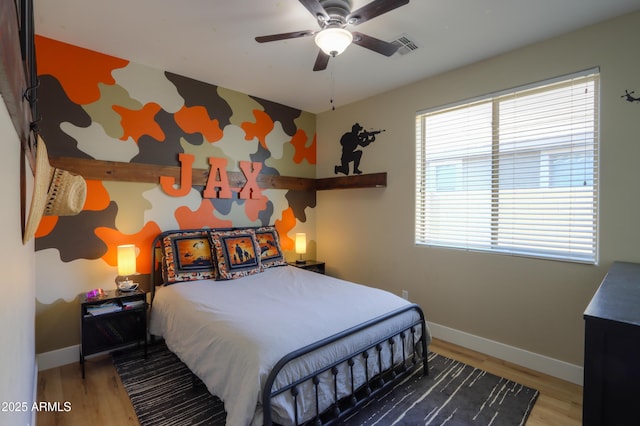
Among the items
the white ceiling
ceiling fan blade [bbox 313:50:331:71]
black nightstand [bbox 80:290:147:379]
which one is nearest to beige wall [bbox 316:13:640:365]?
the white ceiling

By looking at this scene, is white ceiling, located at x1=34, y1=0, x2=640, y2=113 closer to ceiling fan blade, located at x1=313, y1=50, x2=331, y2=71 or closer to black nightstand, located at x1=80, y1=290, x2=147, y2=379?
ceiling fan blade, located at x1=313, y1=50, x2=331, y2=71

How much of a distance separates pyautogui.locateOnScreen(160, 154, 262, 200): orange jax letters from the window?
1944 mm

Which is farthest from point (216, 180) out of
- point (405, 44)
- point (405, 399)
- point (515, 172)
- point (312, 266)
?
point (515, 172)

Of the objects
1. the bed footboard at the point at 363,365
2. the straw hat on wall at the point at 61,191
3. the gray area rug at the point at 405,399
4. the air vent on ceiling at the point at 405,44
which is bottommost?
the gray area rug at the point at 405,399

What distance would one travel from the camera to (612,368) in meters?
1.07

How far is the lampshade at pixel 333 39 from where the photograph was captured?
6.13 feet

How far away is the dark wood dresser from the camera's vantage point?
3.42 ft

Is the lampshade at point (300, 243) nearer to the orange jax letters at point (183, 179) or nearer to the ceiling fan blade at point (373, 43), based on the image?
the orange jax letters at point (183, 179)

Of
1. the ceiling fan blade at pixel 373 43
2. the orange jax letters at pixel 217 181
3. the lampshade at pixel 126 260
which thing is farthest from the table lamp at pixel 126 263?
the ceiling fan blade at pixel 373 43

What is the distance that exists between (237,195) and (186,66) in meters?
1.44

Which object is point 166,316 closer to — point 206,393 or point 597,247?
point 206,393

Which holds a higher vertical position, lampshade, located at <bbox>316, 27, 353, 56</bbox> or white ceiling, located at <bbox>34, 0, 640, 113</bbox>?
white ceiling, located at <bbox>34, 0, 640, 113</bbox>

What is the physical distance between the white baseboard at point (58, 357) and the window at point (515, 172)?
3.41m

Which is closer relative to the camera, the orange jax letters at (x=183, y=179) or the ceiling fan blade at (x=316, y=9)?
the ceiling fan blade at (x=316, y=9)
